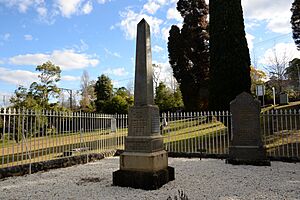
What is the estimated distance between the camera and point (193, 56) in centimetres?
2191

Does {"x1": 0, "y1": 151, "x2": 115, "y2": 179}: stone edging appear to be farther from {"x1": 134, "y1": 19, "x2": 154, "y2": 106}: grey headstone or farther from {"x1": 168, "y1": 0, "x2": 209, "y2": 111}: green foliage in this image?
{"x1": 168, "y1": 0, "x2": 209, "y2": 111}: green foliage

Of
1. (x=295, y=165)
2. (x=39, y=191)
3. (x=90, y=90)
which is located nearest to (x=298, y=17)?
(x=295, y=165)

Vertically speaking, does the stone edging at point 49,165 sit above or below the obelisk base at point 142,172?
below

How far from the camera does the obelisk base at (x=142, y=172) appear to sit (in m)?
5.47

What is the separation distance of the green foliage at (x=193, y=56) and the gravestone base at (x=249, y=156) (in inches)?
532

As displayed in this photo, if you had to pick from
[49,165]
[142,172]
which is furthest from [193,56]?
[142,172]

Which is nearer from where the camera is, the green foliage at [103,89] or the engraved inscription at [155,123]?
the engraved inscription at [155,123]

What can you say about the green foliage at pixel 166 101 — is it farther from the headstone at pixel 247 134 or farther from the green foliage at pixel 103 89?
the headstone at pixel 247 134

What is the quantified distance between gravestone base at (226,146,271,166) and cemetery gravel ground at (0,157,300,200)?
0.34 m

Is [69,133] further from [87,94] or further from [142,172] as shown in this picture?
[87,94]

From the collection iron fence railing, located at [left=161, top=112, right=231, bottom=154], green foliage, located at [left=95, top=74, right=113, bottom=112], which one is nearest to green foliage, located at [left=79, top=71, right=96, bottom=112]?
green foliage, located at [left=95, top=74, right=113, bottom=112]

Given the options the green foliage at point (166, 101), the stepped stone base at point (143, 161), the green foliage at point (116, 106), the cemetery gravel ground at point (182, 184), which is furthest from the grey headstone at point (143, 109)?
the green foliage at point (166, 101)

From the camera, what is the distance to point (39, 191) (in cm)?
535

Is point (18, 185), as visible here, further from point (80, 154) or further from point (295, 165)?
point (295, 165)
